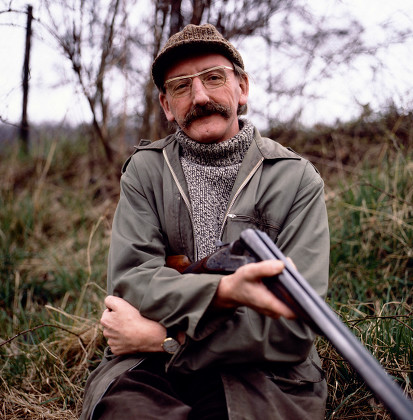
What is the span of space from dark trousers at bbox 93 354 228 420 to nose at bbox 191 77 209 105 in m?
1.44

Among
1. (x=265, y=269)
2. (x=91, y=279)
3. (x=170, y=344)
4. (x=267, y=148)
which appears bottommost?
(x=91, y=279)

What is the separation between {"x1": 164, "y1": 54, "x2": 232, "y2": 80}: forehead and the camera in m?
2.62

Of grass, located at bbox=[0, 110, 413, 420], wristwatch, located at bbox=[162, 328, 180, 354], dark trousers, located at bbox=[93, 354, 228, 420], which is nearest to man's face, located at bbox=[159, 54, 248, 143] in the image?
wristwatch, located at bbox=[162, 328, 180, 354]

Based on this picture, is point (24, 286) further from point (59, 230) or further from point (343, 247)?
point (343, 247)

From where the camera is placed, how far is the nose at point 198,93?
2553 millimetres

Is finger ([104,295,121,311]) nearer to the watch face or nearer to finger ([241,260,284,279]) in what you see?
the watch face

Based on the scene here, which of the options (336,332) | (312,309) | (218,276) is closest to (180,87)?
(218,276)

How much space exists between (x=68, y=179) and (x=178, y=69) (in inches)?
183

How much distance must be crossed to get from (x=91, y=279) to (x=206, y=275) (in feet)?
8.83

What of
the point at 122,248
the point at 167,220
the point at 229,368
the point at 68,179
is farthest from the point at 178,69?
the point at 68,179

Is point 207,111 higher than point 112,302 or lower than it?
higher

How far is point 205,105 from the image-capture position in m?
2.58

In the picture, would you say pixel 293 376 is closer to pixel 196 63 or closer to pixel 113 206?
pixel 196 63

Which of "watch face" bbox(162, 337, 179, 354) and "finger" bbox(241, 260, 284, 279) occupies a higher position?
"finger" bbox(241, 260, 284, 279)
